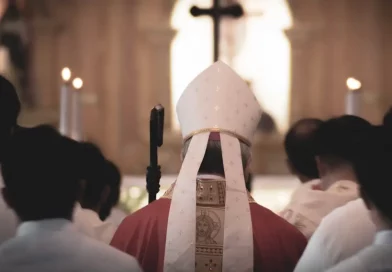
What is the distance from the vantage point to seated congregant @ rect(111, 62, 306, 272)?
10.1 feet

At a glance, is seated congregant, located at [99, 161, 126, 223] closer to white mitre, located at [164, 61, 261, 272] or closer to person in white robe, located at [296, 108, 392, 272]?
white mitre, located at [164, 61, 261, 272]

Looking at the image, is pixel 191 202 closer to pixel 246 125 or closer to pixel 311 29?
pixel 246 125

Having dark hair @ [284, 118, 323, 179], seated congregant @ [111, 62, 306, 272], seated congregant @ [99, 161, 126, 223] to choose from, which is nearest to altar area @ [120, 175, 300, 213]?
seated congregant @ [99, 161, 126, 223]

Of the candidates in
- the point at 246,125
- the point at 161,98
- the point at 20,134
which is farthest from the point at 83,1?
the point at 20,134

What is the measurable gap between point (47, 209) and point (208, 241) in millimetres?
871

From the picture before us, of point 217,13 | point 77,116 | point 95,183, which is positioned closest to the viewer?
point 95,183

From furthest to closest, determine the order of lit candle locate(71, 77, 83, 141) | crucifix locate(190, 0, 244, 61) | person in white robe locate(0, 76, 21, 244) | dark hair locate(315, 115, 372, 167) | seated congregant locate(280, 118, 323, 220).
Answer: crucifix locate(190, 0, 244, 61)
lit candle locate(71, 77, 83, 141)
seated congregant locate(280, 118, 323, 220)
dark hair locate(315, 115, 372, 167)
person in white robe locate(0, 76, 21, 244)

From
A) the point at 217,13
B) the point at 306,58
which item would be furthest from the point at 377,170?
the point at 306,58

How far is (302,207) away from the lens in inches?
131

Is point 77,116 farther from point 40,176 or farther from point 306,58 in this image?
point 306,58

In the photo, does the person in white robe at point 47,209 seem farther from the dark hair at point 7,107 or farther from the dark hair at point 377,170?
the dark hair at point 377,170

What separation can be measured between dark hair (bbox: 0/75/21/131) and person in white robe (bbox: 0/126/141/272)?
32 cm

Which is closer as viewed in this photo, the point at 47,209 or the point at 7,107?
the point at 47,209

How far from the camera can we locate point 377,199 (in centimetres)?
240
